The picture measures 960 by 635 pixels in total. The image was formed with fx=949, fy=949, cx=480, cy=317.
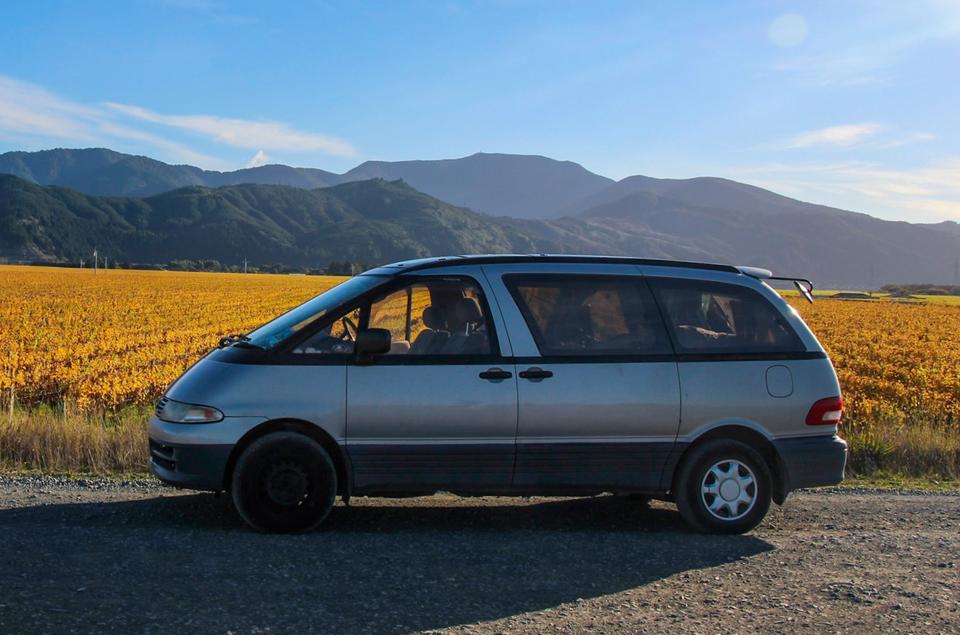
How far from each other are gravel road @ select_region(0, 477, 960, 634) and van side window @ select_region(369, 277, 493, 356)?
1.22m

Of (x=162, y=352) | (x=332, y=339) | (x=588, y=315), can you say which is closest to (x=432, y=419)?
(x=332, y=339)

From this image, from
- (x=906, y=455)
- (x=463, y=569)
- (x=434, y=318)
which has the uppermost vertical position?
(x=434, y=318)

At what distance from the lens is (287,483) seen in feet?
20.1

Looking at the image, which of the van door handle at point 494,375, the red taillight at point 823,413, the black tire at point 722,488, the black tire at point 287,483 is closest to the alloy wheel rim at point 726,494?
the black tire at point 722,488

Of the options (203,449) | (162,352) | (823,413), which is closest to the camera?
(203,449)

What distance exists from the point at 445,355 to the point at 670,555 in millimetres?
1917

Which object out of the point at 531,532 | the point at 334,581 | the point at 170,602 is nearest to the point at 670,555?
the point at 531,532

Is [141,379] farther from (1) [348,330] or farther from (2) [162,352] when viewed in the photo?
(1) [348,330]

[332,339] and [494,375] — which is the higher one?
[332,339]

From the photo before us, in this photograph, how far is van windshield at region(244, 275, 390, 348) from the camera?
6.37 meters

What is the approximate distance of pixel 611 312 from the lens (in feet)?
21.6

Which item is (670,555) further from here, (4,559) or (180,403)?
(4,559)

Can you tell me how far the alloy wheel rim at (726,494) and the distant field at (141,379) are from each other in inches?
129

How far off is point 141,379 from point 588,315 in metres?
9.62
